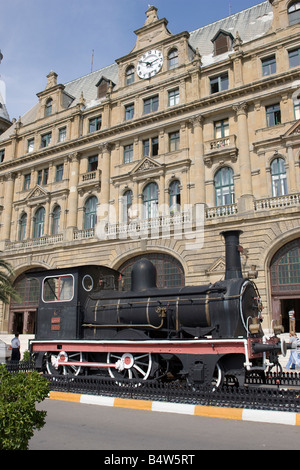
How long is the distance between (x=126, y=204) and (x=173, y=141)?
16.7ft

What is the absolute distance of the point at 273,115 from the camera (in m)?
21.8

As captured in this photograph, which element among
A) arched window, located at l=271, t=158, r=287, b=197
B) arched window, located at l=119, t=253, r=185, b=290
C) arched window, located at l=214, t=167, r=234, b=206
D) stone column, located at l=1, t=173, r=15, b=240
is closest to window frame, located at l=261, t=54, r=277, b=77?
Result: arched window, located at l=271, t=158, r=287, b=197

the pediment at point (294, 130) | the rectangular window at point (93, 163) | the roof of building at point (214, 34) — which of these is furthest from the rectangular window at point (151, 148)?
the pediment at point (294, 130)

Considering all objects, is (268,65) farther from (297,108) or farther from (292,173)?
(292,173)

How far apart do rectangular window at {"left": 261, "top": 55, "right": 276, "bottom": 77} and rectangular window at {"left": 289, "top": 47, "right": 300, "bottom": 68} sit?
37.5 inches

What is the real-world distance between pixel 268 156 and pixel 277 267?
615 centimetres

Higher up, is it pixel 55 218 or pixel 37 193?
pixel 37 193

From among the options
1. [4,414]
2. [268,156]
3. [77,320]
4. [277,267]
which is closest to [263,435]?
[4,414]

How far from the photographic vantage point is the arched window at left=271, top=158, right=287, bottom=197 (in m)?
20.5

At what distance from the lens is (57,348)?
39.2ft

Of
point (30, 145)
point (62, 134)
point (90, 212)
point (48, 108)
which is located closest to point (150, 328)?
point (90, 212)

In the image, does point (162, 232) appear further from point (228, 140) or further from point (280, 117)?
point (280, 117)

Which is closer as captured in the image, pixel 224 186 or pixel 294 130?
pixel 294 130

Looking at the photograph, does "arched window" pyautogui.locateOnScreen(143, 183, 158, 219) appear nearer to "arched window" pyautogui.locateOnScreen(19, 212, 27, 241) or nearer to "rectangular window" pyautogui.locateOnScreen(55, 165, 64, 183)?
"rectangular window" pyautogui.locateOnScreen(55, 165, 64, 183)
